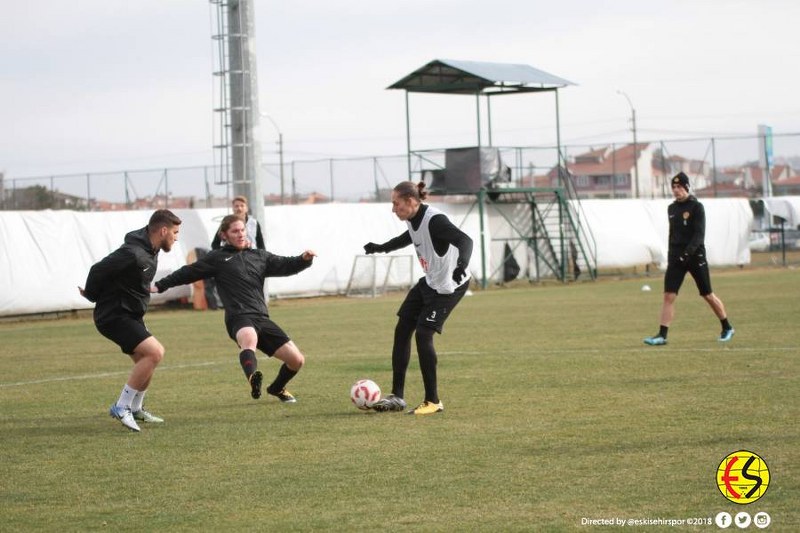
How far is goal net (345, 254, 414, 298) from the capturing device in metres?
31.7

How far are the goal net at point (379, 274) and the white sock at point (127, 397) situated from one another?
69.5 feet

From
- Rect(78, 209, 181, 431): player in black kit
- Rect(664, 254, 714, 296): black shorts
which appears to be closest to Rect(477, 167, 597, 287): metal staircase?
Rect(664, 254, 714, 296): black shorts

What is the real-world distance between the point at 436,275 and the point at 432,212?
1.82 feet

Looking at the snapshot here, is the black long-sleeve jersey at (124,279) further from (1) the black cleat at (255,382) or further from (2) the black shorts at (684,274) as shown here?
(2) the black shorts at (684,274)

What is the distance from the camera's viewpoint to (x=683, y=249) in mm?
15117

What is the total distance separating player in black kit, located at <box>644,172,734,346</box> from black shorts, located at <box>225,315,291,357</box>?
6084 millimetres

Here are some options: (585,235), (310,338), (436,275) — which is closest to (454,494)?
(436,275)

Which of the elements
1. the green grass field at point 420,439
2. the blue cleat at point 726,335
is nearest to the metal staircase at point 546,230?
the green grass field at point 420,439

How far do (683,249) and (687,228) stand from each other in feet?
0.90

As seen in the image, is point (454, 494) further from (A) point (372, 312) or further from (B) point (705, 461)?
(A) point (372, 312)

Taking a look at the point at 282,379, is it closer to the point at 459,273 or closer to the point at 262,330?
the point at 262,330

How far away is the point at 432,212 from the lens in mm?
10344

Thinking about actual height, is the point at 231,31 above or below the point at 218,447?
above

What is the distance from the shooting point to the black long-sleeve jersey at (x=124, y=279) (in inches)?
380
